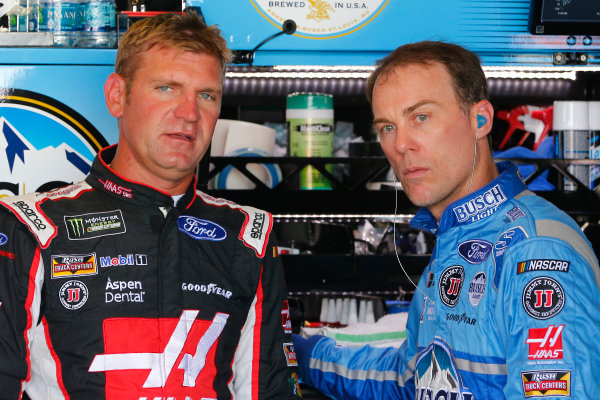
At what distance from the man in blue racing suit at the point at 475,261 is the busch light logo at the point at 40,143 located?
3.04ft

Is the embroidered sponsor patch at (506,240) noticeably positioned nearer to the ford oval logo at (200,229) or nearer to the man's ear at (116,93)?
the ford oval logo at (200,229)

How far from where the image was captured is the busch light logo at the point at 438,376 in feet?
5.99

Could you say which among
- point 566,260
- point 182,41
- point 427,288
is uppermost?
point 182,41

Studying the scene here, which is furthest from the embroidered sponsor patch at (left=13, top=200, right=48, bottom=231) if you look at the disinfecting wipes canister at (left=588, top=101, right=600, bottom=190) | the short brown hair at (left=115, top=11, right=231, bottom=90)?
the disinfecting wipes canister at (left=588, top=101, right=600, bottom=190)

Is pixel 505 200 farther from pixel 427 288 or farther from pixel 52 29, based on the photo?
pixel 52 29

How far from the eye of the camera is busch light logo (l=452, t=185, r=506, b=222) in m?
1.90

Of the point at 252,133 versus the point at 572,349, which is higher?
the point at 252,133

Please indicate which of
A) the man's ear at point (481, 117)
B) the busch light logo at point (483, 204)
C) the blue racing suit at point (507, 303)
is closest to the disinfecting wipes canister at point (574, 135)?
the blue racing suit at point (507, 303)

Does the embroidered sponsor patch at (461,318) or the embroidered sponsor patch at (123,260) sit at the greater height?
the embroidered sponsor patch at (123,260)

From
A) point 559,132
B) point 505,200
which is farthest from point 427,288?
point 559,132

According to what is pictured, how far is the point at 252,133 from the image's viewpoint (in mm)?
2631

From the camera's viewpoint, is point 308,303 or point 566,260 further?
point 308,303

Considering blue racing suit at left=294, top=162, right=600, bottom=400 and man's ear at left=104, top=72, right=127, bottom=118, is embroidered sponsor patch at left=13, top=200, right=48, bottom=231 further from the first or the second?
blue racing suit at left=294, top=162, right=600, bottom=400

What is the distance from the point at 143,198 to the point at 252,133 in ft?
2.41
